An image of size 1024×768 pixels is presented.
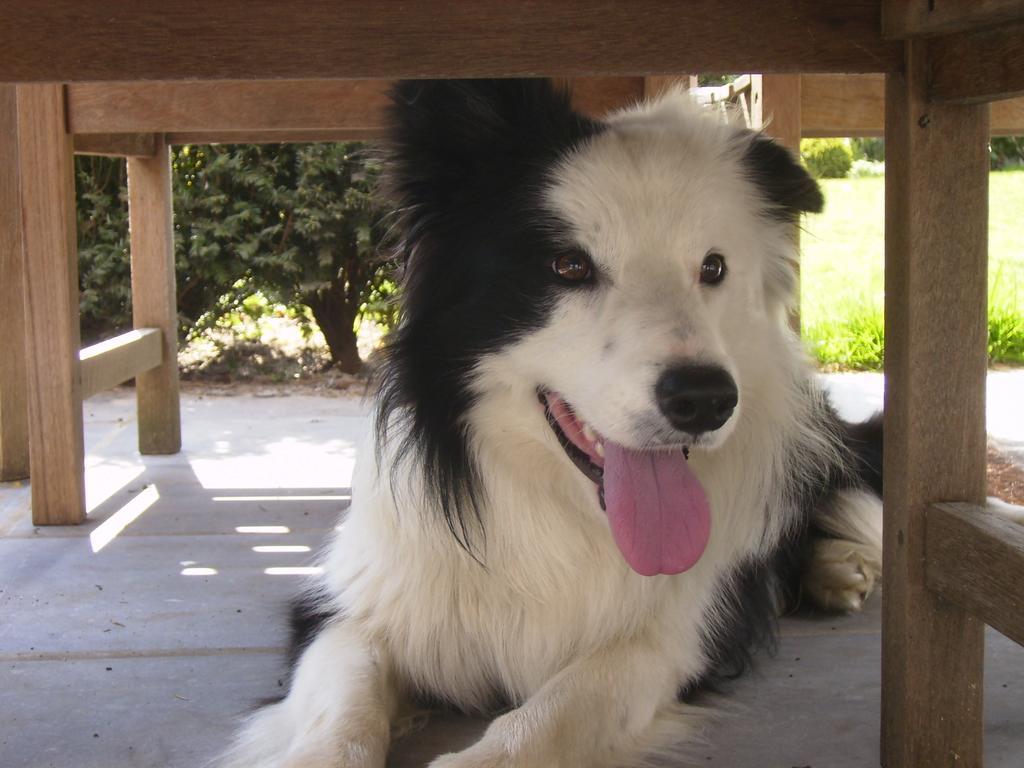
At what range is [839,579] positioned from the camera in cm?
278

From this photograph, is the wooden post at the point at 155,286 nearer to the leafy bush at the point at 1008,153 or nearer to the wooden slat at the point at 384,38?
the wooden slat at the point at 384,38

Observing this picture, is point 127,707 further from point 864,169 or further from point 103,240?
point 864,169

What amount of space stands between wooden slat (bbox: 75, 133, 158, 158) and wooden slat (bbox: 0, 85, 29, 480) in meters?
0.25

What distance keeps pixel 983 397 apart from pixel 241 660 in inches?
61.5

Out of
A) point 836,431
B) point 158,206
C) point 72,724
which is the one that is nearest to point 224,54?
point 72,724

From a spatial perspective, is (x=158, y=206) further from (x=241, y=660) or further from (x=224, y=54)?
(x=224, y=54)

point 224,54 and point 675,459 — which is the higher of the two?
point 224,54

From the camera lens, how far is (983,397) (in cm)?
182

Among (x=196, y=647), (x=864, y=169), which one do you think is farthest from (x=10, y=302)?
(x=864, y=169)

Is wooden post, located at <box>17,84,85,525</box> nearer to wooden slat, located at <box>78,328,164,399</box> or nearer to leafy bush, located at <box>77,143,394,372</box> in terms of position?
wooden slat, located at <box>78,328,164,399</box>

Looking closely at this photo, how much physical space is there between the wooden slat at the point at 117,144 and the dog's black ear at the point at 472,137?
7.05 ft

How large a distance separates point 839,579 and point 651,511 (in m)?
0.99

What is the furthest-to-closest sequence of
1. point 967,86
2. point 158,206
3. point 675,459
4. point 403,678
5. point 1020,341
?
point 1020,341 < point 158,206 < point 403,678 < point 675,459 < point 967,86

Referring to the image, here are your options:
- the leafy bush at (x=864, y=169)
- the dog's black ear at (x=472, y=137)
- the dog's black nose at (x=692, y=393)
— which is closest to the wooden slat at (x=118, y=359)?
the dog's black ear at (x=472, y=137)
